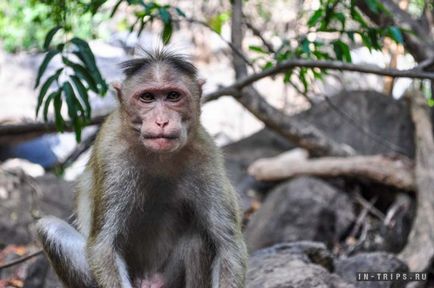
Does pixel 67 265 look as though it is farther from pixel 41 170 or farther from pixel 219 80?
pixel 219 80

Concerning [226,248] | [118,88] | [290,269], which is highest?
[118,88]

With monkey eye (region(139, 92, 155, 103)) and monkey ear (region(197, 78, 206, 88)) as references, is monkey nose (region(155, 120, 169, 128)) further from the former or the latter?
monkey ear (region(197, 78, 206, 88))

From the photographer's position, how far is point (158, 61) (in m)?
5.44

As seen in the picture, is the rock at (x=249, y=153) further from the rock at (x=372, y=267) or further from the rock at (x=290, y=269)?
the rock at (x=290, y=269)

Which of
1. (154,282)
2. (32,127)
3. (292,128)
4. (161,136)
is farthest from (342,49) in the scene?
(292,128)

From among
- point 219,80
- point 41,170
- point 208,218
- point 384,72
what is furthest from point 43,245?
point 219,80

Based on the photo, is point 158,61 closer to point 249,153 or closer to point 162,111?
point 162,111

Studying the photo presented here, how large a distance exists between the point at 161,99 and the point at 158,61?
1.43 feet

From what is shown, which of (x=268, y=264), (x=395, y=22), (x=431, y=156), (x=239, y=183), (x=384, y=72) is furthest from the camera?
(x=239, y=183)

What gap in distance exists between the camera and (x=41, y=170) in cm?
1385

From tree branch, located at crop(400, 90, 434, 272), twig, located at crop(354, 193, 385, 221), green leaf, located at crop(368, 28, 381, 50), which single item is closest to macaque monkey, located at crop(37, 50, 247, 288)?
green leaf, located at crop(368, 28, 381, 50)

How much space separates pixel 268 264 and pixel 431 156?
4019mm

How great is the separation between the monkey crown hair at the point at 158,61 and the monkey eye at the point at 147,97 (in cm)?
31

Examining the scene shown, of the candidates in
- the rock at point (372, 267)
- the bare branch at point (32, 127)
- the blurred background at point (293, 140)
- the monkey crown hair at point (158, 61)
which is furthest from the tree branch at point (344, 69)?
the rock at point (372, 267)
